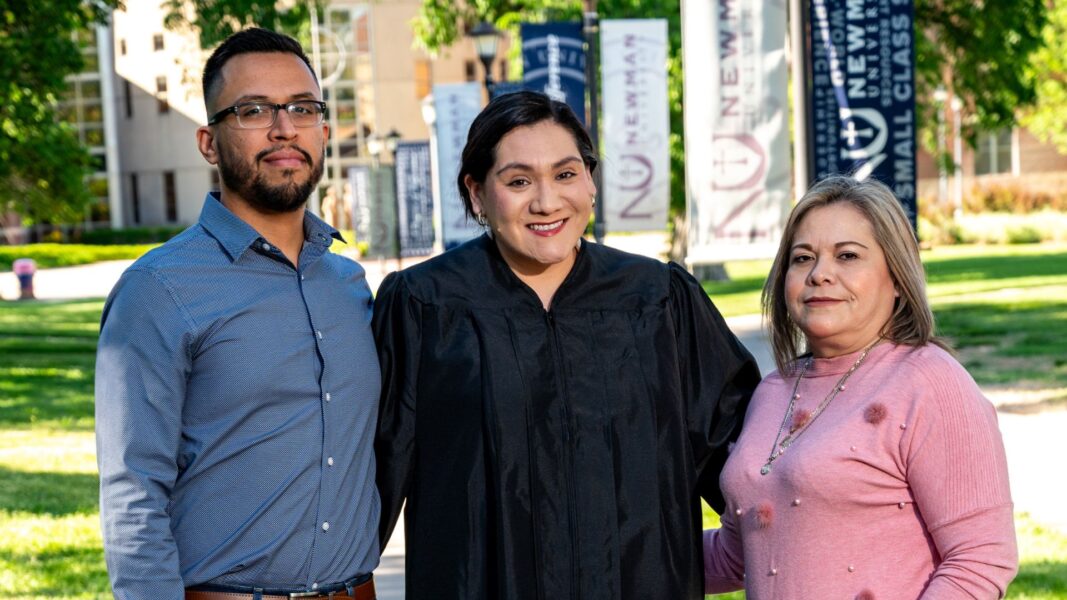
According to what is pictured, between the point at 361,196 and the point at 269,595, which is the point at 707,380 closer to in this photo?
the point at 269,595

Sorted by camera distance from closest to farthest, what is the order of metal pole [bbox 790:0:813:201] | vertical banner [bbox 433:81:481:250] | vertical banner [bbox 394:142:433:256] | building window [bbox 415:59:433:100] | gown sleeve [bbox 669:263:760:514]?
1. gown sleeve [bbox 669:263:760:514]
2. metal pole [bbox 790:0:813:201]
3. vertical banner [bbox 433:81:481:250]
4. vertical banner [bbox 394:142:433:256]
5. building window [bbox 415:59:433:100]

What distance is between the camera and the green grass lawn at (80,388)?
711 cm

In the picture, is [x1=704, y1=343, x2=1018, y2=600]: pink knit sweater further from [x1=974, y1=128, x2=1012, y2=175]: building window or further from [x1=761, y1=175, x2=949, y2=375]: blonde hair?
[x1=974, y1=128, x2=1012, y2=175]: building window

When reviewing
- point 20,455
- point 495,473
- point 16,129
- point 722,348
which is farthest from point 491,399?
point 16,129

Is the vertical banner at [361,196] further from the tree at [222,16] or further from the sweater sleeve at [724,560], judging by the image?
the sweater sleeve at [724,560]

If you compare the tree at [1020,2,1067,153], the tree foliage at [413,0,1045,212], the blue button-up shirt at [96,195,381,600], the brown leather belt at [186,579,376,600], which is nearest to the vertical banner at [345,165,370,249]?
the tree foliage at [413,0,1045,212]

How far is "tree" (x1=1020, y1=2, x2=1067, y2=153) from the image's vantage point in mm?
35188

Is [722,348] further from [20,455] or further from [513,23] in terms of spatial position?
[513,23]

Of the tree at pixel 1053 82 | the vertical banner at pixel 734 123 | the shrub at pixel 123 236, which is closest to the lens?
the vertical banner at pixel 734 123

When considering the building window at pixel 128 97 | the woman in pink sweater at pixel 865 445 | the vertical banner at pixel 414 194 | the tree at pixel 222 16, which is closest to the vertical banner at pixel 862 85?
the woman in pink sweater at pixel 865 445

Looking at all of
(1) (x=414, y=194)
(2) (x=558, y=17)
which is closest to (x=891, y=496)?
(2) (x=558, y=17)

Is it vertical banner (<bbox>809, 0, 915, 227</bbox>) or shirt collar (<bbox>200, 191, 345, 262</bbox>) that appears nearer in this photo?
shirt collar (<bbox>200, 191, 345, 262</bbox>)

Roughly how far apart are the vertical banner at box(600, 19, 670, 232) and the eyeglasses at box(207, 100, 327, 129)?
1021 cm

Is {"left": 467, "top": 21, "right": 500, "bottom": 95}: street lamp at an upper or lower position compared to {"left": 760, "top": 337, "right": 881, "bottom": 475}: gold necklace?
upper
